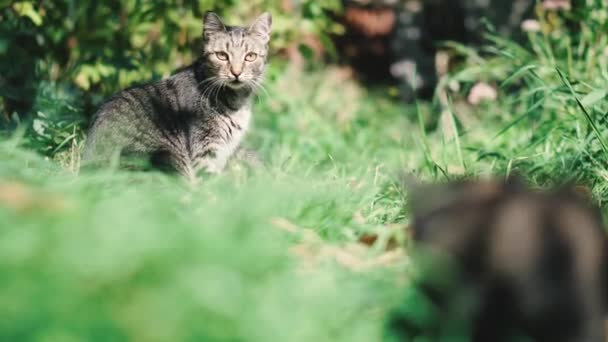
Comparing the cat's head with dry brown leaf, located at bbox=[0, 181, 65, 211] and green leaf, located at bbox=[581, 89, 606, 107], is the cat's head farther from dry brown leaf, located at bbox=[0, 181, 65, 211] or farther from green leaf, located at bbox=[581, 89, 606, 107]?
dry brown leaf, located at bbox=[0, 181, 65, 211]

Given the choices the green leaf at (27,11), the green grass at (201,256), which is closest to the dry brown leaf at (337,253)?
the green grass at (201,256)

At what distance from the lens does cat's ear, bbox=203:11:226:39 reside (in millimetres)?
3869

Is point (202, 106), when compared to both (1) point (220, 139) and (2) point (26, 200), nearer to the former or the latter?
(1) point (220, 139)

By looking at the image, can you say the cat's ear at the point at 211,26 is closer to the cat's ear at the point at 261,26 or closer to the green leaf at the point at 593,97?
the cat's ear at the point at 261,26

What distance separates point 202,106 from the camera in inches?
150

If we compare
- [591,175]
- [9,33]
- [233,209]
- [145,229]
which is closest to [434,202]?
[233,209]

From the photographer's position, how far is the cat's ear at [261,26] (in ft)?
13.0

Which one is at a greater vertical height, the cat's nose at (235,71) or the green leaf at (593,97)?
the green leaf at (593,97)

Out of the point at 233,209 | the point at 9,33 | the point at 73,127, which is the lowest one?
the point at 73,127

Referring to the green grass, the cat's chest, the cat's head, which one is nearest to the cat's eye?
the cat's head

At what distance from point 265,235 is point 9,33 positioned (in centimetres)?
287

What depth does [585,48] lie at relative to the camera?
15.1 feet

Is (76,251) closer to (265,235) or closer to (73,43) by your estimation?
(265,235)

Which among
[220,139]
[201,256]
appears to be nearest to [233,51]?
[220,139]
